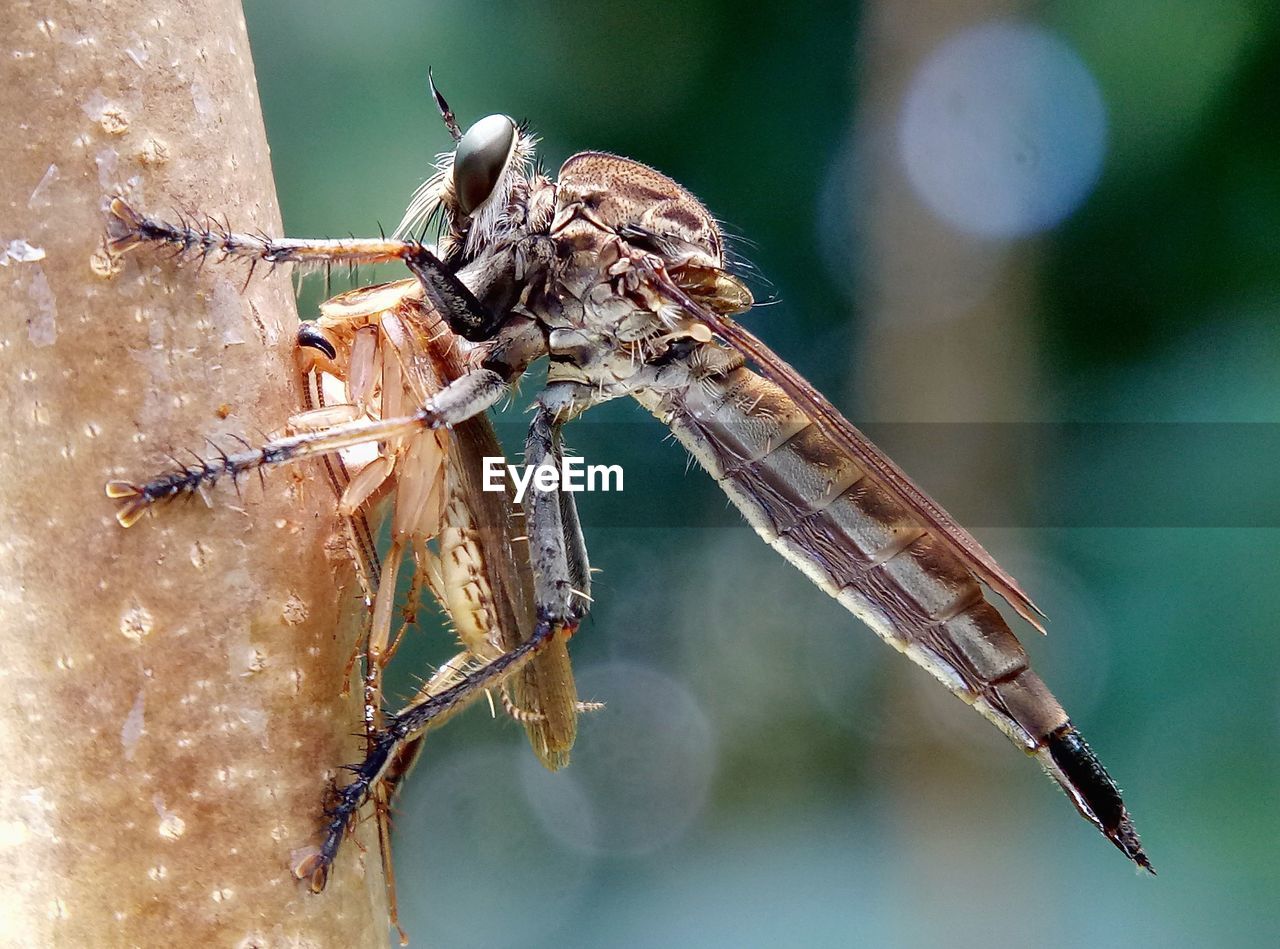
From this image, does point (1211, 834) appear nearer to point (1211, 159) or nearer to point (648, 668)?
point (648, 668)

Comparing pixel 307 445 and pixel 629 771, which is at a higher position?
pixel 307 445

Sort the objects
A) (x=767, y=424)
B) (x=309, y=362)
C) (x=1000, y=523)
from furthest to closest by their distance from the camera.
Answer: (x=1000, y=523) < (x=767, y=424) < (x=309, y=362)

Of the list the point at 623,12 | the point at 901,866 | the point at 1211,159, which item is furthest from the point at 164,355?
the point at 1211,159

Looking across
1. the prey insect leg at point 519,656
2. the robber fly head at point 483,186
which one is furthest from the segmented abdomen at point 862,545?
the robber fly head at point 483,186

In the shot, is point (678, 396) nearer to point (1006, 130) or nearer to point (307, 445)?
point (307, 445)

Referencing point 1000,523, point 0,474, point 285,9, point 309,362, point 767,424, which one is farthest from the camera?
point 1000,523

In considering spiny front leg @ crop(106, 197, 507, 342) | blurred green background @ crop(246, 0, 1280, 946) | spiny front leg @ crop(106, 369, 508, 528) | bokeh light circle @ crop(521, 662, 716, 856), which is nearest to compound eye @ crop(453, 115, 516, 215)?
spiny front leg @ crop(106, 197, 507, 342)

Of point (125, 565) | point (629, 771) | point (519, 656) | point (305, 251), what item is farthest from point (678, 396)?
point (629, 771)
